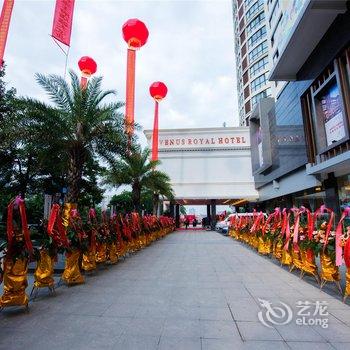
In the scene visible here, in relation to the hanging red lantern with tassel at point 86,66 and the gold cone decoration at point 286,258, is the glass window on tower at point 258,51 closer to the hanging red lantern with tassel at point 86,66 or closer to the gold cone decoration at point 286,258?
the hanging red lantern with tassel at point 86,66

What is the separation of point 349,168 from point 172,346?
17.3 m

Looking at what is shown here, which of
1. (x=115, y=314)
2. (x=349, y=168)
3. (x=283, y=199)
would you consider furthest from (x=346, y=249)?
(x=283, y=199)

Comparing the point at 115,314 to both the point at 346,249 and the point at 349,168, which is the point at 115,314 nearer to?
the point at 346,249

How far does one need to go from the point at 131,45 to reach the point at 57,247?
751 inches

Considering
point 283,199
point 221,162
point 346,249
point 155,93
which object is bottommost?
point 346,249

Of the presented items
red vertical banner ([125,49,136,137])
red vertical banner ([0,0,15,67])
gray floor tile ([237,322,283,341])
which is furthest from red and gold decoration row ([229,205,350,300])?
red vertical banner ([125,49,136,137])

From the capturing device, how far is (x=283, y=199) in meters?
31.5

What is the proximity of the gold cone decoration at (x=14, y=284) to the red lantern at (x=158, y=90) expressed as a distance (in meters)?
23.7

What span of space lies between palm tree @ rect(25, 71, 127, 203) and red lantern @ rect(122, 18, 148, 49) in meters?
9.81

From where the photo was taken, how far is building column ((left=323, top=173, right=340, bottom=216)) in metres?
19.5

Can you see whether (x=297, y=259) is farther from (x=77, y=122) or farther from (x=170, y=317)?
(x=77, y=122)

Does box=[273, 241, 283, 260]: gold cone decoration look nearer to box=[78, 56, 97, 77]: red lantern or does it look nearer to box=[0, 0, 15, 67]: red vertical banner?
box=[0, 0, 15, 67]: red vertical banner

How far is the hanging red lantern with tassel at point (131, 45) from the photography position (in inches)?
799

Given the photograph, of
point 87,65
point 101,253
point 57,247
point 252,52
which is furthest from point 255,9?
point 57,247
